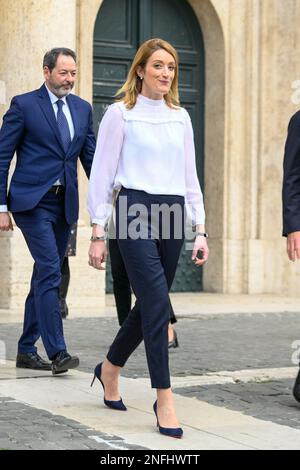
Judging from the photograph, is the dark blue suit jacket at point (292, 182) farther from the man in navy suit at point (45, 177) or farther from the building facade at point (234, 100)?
the building facade at point (234, 100)

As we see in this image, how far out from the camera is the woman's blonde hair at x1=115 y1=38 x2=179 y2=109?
5.51 meters

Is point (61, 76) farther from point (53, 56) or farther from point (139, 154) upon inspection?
point (139, 154)

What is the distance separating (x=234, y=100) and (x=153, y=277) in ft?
33.3

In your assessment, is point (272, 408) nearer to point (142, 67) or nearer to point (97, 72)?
point (142, 67)

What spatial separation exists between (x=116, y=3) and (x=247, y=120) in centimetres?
223

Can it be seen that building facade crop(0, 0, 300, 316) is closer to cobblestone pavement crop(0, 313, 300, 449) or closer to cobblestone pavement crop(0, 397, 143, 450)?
cobblestone pavement crop(0, 313, 300, 449)

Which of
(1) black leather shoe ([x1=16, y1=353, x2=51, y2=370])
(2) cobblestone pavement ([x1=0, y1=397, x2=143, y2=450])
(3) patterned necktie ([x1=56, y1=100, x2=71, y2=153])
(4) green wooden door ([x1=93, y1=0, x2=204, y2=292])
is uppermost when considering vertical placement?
(4) green wooden door ([x1=93, y1=0, x2=204, y2=292])

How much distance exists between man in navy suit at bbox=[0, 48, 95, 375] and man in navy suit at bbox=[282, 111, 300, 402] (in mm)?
1652

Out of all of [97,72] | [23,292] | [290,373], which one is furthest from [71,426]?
[97,72]

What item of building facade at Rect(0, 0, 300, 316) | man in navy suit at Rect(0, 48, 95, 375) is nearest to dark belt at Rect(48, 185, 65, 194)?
man in navy suit at Rect(0, 48, 95, 375)

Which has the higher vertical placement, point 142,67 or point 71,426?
point 142,67

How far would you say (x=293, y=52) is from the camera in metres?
15.0

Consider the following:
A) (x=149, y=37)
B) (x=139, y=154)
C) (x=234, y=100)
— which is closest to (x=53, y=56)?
(x=139, y=154)

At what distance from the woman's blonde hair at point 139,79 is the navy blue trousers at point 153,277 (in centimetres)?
45
